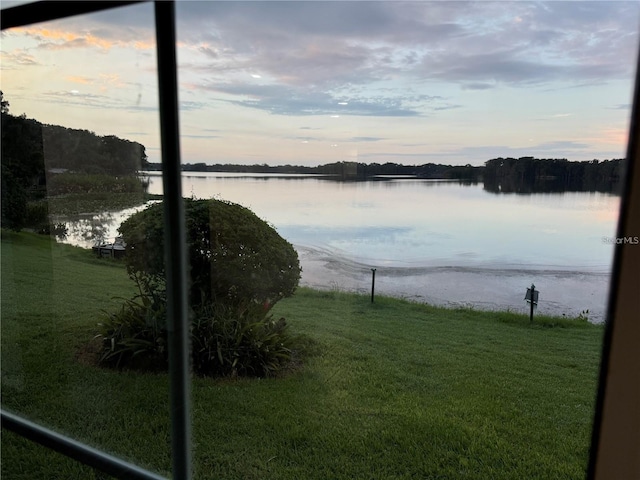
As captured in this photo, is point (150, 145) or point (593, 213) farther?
point (150, 145)

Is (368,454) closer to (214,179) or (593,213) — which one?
(593,213)

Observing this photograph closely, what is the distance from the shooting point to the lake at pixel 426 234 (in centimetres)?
131

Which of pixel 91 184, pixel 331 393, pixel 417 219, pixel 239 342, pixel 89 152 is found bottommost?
pixel 331 393

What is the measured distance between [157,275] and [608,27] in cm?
152

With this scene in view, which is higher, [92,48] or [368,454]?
[92,48]

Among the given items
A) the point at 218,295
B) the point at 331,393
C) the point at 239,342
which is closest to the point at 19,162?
the point at 218,295

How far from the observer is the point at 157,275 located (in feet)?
5.16

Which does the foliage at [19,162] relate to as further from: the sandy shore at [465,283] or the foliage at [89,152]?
the sandy shore at [465,283]

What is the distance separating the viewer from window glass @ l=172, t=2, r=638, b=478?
1329 mm

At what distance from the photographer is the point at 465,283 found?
161cm

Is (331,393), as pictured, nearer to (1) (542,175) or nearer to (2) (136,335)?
(2) (136,335)

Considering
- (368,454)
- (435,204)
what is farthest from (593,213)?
(368,454)

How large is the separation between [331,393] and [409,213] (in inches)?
31.6

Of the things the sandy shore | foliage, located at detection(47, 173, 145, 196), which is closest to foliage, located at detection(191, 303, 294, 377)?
the sandy shore
